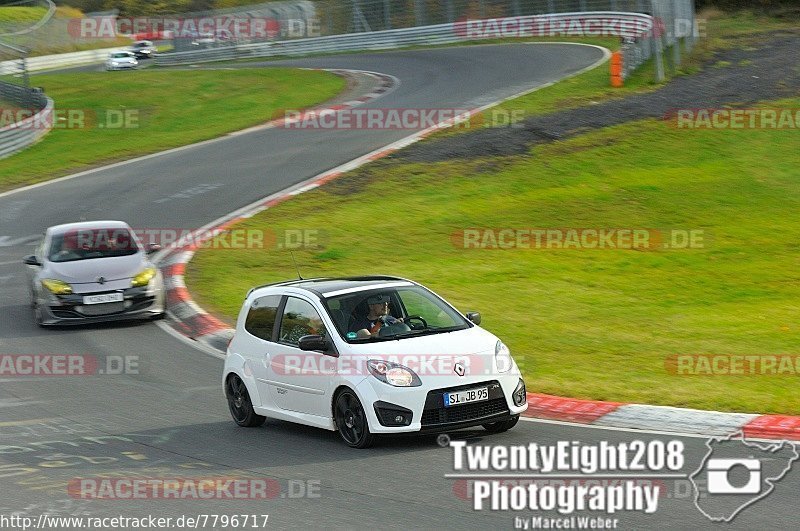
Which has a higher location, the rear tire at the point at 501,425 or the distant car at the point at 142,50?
the rear tire at the point at 501,425

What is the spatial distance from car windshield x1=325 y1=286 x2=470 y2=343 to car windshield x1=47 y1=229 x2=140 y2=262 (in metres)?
8.90

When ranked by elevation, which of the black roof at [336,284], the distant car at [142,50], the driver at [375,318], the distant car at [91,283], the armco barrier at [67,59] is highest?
the black roof at [336,284]

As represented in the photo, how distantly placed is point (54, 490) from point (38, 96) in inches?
1345

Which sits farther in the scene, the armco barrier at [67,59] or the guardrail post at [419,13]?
the armco barrier at [67,59]

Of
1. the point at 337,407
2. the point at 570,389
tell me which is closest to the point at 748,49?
the point at 570,389

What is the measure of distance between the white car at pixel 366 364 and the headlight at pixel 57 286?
21.8 feet

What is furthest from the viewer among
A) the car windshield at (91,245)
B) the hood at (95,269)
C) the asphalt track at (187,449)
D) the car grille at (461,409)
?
the car windshield at (91,245)

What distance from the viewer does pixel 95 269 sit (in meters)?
18.5

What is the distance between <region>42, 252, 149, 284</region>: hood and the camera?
60.0 ft

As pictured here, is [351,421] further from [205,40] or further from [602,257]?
[205,40]

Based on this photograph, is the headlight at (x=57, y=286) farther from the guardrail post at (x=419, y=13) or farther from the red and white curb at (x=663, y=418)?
the guardrail post at (x=419, y=13)

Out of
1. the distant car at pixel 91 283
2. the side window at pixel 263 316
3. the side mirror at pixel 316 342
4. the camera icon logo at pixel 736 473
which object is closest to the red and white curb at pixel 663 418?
the camera icon logo at pixel 736 473

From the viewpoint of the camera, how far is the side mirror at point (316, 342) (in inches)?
425

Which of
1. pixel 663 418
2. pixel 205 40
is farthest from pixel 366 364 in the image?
pixel 205 40
